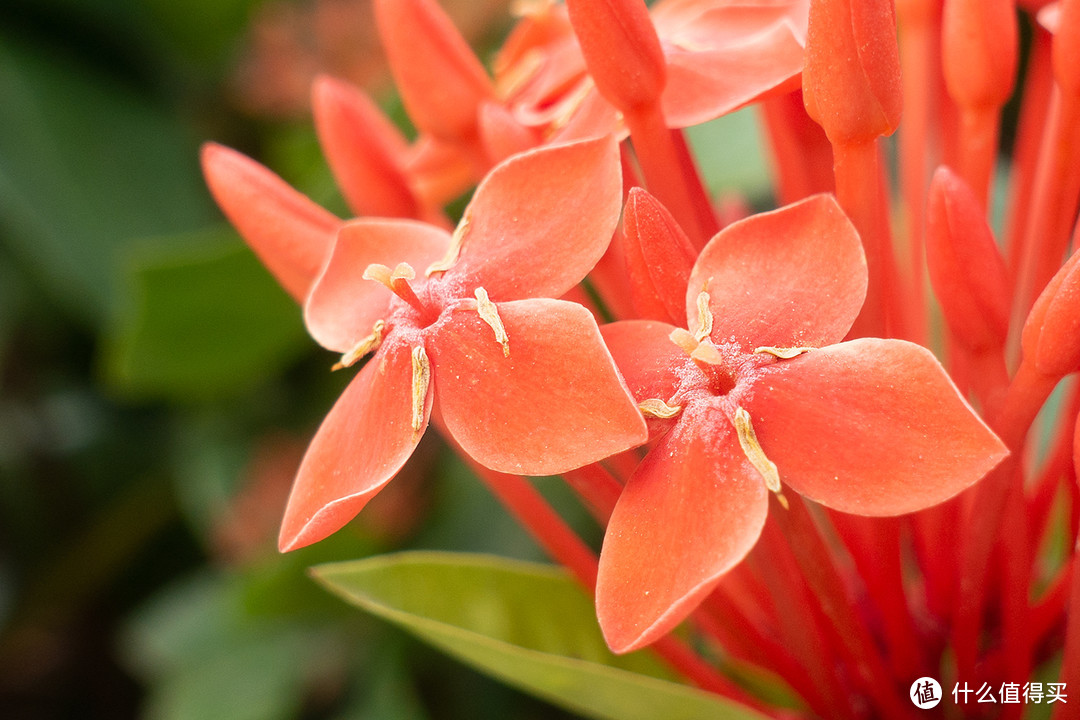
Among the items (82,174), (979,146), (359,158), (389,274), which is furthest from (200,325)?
(979,146)

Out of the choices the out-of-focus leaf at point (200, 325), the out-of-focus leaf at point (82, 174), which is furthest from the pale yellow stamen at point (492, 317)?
the out-of-focus leaf at point (82, 174)

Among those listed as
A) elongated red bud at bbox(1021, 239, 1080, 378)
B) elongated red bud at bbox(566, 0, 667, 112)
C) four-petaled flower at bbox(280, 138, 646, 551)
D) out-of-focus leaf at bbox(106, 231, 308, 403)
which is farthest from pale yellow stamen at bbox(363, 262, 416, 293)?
out-of-focus leaf at bbox(106, 231, 308, 403)

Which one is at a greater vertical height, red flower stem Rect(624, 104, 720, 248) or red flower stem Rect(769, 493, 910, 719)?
red flower stem Rect(624, 104, 720, 248)

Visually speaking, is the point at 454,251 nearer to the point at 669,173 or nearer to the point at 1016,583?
the point at 669,173

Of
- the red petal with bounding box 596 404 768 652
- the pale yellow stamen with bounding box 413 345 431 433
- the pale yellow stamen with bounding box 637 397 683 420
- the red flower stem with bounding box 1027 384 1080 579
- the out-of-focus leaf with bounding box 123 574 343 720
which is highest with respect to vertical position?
the pale yellow stamen with bounding box 413 345 431 433

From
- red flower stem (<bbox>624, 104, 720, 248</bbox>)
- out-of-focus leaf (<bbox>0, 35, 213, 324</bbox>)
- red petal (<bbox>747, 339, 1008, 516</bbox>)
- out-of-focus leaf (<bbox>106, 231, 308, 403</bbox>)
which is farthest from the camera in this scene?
out-of-focus leaf (<bbox>0, 35, 213, 324</bbox>)

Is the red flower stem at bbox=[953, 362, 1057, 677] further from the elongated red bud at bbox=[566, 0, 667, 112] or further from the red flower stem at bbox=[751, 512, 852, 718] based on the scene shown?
the elongated red bud at bbox=[566, 0, 667, 112]
